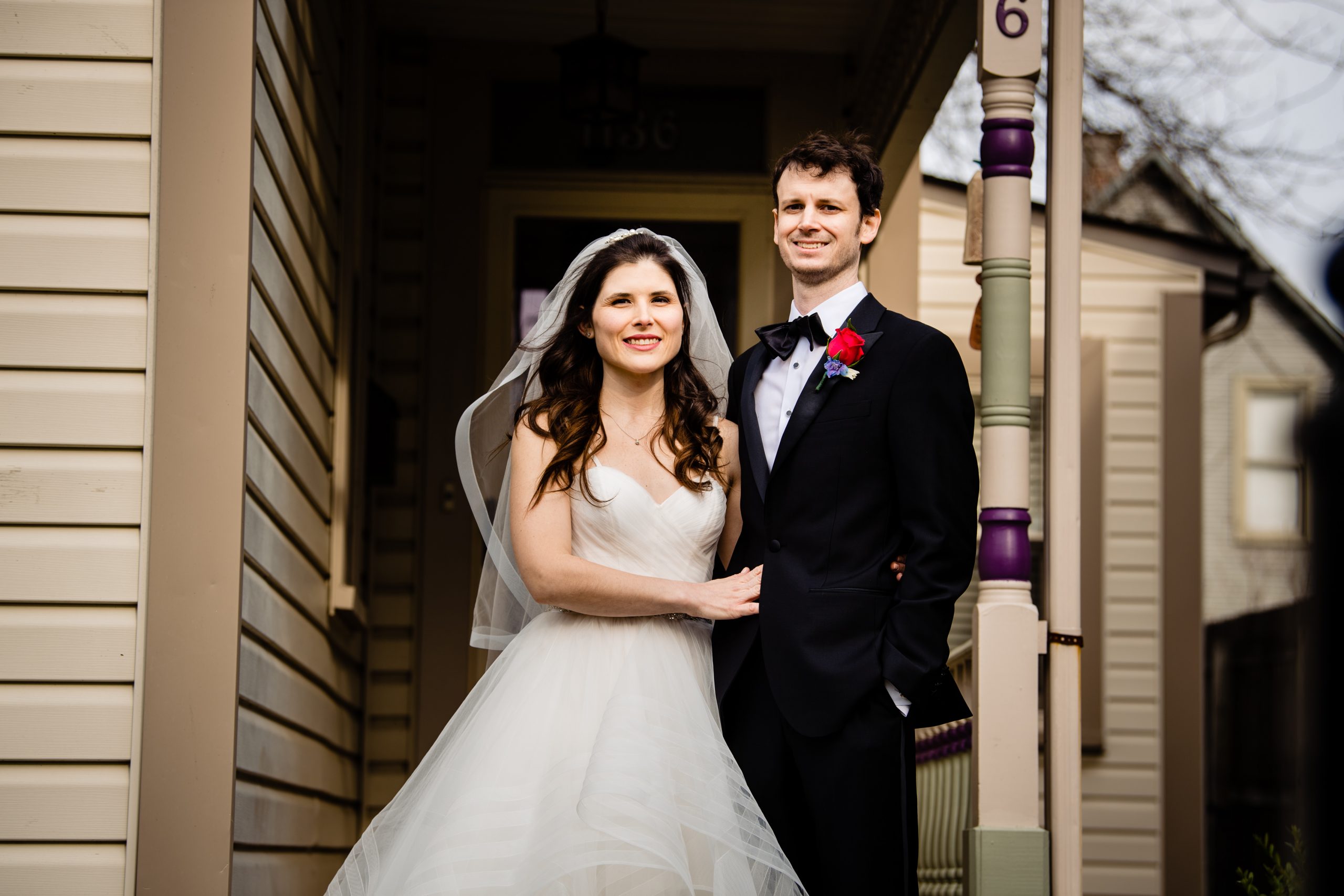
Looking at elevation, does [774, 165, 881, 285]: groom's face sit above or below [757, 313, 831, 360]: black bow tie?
above

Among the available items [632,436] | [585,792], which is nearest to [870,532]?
[632,436]

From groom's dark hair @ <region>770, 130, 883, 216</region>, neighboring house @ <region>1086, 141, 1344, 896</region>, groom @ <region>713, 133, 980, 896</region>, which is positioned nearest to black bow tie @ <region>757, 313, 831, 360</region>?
groom @ <region>713, 133, 980, 896</region>

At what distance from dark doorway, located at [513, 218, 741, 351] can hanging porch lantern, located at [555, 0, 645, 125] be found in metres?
0.85

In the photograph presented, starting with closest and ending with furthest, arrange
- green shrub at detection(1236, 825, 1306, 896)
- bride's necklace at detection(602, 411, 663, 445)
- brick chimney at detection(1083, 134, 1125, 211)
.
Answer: bride's necklace at detection(602, 411, 663, 445)
green shrub at detection(1236, 825, 1306, 896)
brick chimney at detection(1083, 134, 1125, 211)

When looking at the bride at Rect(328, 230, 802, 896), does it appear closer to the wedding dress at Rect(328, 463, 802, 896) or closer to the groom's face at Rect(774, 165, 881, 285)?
A: the wedding dress at Rect(328, 463, 802, 896)

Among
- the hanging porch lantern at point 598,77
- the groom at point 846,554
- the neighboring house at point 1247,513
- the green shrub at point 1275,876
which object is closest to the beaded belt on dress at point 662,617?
the groom at point 846,554

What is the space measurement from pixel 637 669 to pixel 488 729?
353 millimetres

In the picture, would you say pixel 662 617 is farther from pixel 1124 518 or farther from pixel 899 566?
pixel 1124 518

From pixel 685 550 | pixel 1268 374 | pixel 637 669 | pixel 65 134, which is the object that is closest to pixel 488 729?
pixel 637 669

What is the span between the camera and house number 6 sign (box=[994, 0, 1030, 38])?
3260 millimetres

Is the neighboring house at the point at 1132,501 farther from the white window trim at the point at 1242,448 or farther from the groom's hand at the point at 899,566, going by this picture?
the white window trim at the point at 1242,448

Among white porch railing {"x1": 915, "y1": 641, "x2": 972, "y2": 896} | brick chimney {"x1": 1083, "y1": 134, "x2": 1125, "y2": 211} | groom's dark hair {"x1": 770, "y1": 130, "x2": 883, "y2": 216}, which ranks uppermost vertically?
brick chimney {"x1": 1083, "y1": 134, "x2": 1125, "y2": 211}

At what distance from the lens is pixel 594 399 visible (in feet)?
10.8

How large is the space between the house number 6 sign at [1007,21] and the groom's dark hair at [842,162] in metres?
0.56
